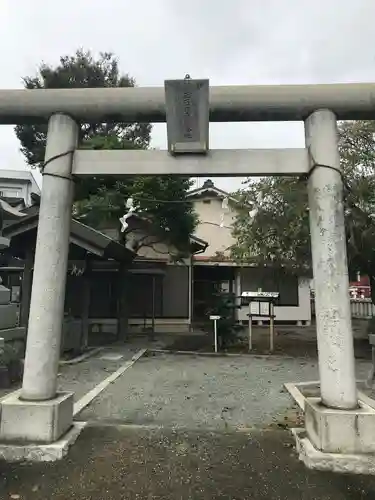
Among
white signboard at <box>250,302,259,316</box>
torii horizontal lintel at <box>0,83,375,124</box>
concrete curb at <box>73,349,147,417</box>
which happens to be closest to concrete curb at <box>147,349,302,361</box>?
concrete curb at <box>73,349,147,417</box>

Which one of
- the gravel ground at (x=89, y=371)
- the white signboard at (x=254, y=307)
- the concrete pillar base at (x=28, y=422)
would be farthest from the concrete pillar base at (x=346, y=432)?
the white signboard at (x=254, y=307)

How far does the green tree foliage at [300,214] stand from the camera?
31.4 feet

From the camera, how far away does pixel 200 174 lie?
432 cm

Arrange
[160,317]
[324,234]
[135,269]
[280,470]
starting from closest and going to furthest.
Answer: [280,470] → [324,234] → [135,269] → [160,317]

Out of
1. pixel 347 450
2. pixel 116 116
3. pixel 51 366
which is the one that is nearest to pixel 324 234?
pixel 347 450

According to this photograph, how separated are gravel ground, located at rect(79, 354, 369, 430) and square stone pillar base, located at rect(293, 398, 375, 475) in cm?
146

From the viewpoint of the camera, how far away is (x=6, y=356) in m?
7.13

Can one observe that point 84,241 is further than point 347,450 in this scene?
Yes

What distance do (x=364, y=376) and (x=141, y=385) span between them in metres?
4.46

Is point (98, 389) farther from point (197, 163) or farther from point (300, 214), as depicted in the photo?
point (300, 214)

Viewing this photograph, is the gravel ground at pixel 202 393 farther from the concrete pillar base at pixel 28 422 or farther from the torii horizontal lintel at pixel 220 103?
the torii horizontal lintel at pixel 220 103

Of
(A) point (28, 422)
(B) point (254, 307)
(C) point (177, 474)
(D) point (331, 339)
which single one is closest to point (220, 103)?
(D) point (331, 339)

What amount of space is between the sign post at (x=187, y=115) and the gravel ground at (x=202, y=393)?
326 cm

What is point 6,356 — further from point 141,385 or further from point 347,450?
point 347,450
